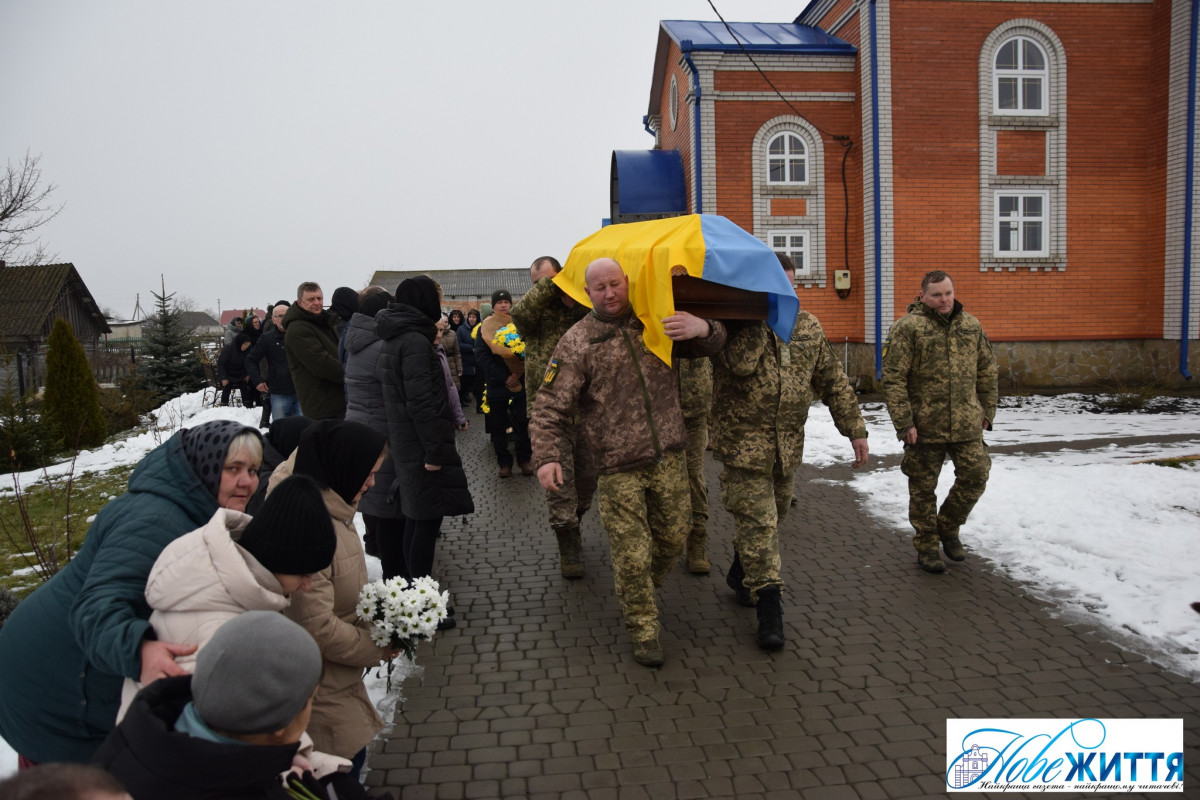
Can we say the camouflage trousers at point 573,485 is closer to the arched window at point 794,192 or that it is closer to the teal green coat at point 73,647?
the teal green coat at point 73,647

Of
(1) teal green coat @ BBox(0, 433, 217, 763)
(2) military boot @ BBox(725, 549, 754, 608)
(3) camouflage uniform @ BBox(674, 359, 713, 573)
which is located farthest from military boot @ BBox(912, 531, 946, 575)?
(1) teal green coat @ BBox(0, 433, 217, 763)

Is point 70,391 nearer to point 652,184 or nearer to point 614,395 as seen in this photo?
point 652,184

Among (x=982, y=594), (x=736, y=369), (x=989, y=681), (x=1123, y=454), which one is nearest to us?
(x=989, y=681)

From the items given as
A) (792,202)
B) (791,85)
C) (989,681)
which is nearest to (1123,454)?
(989,681)

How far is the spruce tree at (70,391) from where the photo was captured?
46.7ft

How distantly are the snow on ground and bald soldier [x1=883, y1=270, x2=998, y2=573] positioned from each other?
1.98ft

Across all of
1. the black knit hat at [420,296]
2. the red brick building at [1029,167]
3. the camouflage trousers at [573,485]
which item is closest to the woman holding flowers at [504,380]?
the camouflage trousers at [573,485]

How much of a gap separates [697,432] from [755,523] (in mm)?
1418

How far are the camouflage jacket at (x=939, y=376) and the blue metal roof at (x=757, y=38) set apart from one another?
12.0m

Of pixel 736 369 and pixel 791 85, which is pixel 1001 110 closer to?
pixel 791 85

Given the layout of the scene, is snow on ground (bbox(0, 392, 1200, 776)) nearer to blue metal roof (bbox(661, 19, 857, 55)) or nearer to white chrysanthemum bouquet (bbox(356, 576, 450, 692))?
white chrysanthemum bouquet (bbox(356, 576, 450, 692))

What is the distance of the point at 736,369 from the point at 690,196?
14.6m

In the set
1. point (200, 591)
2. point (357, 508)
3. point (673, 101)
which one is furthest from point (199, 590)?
point (673, 101)

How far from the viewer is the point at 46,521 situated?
8547mm
